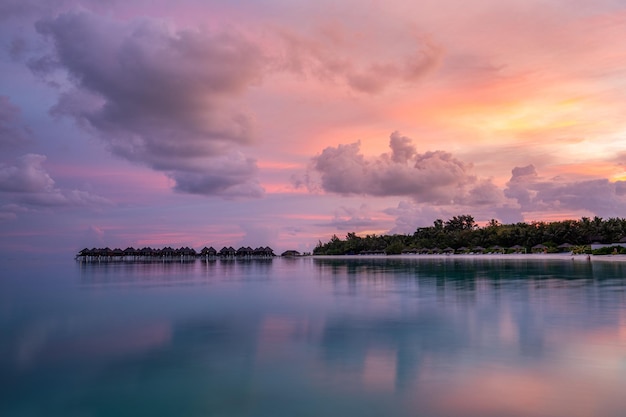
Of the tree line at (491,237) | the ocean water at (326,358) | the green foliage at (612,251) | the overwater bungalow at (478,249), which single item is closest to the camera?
the ocean water at (326,358)

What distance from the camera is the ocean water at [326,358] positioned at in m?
8.82

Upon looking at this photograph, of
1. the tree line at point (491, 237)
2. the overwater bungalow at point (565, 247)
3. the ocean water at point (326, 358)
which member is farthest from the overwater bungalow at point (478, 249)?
the ocean water at point (326, 358)

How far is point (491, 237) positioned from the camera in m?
88.9

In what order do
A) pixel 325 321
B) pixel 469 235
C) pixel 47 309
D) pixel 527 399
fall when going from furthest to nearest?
pixel 469 235, pixel 47 309, pixel 325 321, pixel 527 399

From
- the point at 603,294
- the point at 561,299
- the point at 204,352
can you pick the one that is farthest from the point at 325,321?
the point at 603,294

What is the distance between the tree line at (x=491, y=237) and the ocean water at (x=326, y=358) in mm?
56289

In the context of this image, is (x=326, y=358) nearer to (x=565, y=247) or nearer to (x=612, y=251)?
(x=612, y=251)

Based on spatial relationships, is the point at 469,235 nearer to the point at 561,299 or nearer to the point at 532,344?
the point at 561,299

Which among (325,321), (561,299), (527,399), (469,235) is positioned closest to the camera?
(527,399)

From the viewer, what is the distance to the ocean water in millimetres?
8820

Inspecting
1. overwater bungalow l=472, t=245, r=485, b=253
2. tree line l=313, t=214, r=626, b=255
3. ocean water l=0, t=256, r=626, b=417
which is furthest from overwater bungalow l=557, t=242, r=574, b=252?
ocean water l=0, t=256, r=626, b=417

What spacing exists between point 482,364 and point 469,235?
87822 millimetres

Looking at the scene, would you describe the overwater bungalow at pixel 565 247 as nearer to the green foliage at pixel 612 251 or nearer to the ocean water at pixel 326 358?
the green foliage at pixel 612 251

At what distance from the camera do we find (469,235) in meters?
94.1
